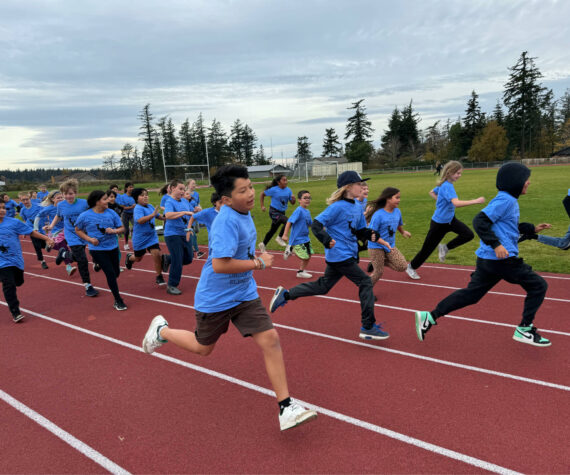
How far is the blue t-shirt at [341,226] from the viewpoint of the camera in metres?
4.79

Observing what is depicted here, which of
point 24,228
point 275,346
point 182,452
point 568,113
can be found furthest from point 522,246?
point 568,113

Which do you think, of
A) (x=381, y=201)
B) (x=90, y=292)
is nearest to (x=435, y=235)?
(x=381, y=201)

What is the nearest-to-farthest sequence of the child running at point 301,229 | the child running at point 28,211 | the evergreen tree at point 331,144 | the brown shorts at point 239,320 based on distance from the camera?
the brown shorts at point 239,320
the child running at point 301,229
the child running at point 28,211
the evergreen tree at point 331,144

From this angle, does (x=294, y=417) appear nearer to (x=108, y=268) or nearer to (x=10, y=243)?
(x=108, y=268)

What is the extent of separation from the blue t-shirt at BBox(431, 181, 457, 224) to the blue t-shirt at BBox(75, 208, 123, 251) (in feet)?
19.0

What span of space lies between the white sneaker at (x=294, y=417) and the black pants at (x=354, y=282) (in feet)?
6.18

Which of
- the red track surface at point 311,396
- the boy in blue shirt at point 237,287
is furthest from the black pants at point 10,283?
the boy in blue shirt at point 237,287

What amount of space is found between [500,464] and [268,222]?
45.3ft

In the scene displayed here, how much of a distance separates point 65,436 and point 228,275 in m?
1.91

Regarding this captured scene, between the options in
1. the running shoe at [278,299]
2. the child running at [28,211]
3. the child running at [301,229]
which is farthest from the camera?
the child running at [28,211]

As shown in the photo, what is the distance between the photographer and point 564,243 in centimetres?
571

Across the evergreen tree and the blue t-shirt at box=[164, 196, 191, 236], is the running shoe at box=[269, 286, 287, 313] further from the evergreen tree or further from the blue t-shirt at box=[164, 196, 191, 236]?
the evergreen tree

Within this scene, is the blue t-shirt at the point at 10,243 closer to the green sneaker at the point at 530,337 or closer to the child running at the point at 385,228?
the child running at the point at 385,228

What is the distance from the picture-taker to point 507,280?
4.18m
